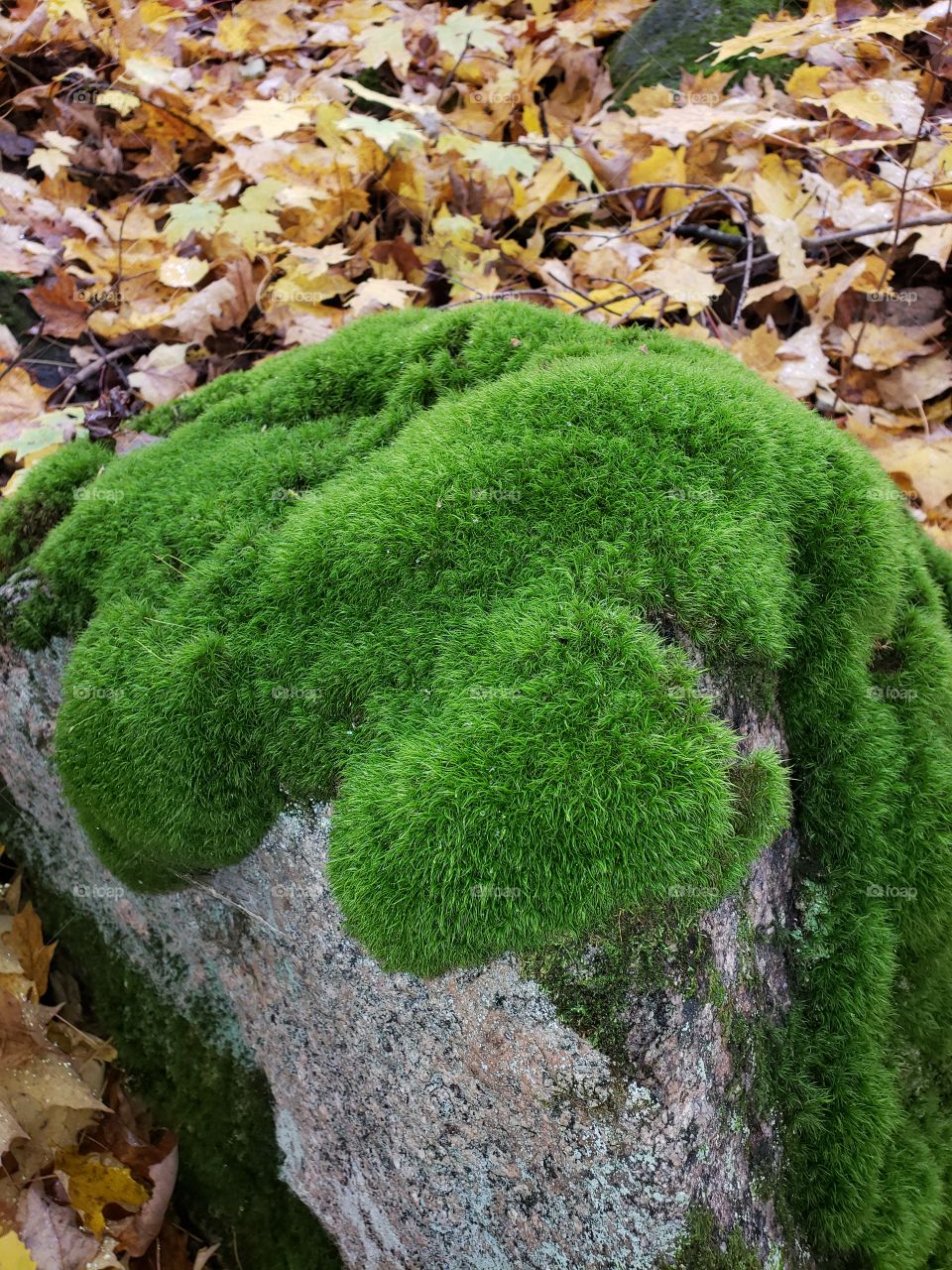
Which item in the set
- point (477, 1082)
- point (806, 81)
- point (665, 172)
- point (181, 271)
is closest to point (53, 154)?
point (181, 271)

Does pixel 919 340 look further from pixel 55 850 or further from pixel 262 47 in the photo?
pixel 262 47

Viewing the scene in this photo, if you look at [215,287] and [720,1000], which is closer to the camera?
[720,1000]

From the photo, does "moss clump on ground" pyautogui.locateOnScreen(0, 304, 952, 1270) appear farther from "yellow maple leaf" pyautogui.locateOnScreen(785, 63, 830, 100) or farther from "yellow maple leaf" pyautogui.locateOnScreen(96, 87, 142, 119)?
"yellow maple leaf" pyautogui.locateOnScreen(96, 87, 142, 119)

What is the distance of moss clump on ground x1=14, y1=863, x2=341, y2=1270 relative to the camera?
2.60 metres

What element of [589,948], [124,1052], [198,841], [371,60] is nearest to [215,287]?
[371,60]

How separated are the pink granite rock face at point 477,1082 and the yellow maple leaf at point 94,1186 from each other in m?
0.52

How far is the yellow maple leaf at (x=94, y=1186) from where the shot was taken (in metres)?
2.53

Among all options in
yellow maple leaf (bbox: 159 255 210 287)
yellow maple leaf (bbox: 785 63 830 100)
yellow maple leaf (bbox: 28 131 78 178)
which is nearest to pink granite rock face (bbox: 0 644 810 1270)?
yellow maple leaf (bbox: 159 255 210 287)

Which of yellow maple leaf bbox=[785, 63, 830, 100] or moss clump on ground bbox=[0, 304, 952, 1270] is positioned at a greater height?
yellow maple leaf bbox=[785, 63, 830, 100]

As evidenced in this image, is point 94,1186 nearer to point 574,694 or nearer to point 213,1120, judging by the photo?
point 213,1120

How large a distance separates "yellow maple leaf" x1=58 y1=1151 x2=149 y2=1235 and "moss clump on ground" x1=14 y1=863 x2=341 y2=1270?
22cm

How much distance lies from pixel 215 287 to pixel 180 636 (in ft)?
9.21

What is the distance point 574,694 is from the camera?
1790mm

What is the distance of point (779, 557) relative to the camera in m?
2.12
